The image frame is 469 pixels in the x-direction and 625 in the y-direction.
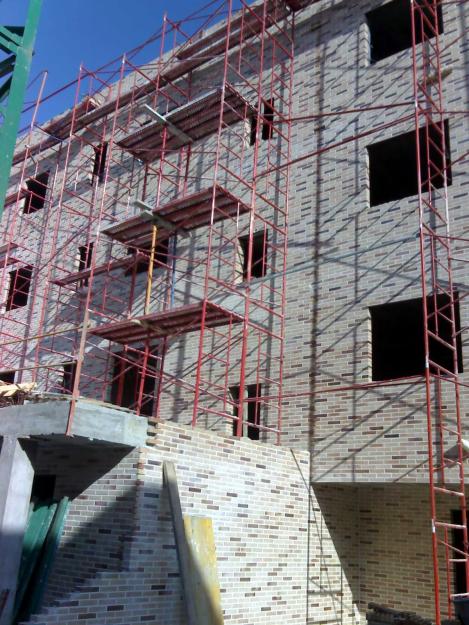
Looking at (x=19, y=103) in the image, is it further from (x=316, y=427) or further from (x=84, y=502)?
(x=316, y=427)

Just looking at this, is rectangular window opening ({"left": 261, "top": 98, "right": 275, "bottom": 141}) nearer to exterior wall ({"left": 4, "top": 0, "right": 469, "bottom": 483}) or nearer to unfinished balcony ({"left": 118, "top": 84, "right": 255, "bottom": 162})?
unfinished balcony ({"left": 118, "top": 84, "right": 255, "bottom": 162})

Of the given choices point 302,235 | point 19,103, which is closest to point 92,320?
point 302,235

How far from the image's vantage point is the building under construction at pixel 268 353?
7809 mm

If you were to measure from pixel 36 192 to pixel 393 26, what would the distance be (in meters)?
12.0

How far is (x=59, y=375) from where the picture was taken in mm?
15688

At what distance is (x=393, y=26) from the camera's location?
13.3 m

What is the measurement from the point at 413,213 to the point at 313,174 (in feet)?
7.98

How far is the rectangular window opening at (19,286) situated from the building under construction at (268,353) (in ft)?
4.84

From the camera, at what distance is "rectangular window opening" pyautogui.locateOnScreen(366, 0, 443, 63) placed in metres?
12.2

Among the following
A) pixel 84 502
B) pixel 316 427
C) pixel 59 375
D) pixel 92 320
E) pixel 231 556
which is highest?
pixel 92 320

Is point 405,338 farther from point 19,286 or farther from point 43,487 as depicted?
point 19,286

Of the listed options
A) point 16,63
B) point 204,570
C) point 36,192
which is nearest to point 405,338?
point 204,570

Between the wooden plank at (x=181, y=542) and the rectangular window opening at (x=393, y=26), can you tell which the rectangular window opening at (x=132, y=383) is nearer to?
the wooden plank at (x=181, y=542)

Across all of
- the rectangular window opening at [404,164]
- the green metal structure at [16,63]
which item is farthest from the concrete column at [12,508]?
the rectangular window opening at [404,164]
